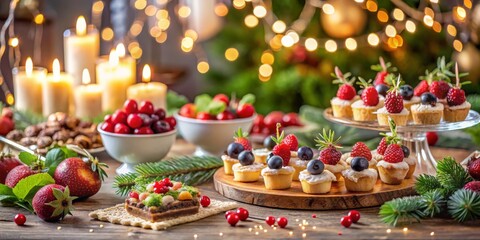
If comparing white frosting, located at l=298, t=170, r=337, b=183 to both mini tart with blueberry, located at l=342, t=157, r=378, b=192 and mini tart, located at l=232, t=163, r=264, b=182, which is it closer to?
mini tart with blueberry, located at l=342, t=157, r=378, b=192

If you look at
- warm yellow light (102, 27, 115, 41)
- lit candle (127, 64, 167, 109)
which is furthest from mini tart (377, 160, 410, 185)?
warm yellow light (102, 27, 115, 41)

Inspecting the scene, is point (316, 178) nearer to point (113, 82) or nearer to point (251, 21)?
point (113, 82)

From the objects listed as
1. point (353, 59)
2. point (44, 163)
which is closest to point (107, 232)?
point (44, 163)

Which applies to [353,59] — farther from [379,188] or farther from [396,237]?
[396,237]

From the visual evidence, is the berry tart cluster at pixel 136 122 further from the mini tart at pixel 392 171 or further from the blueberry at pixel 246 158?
the mini tart at pixel 392 171

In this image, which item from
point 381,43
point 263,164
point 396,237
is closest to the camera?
point 396,237

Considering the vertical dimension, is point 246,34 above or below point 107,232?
above
